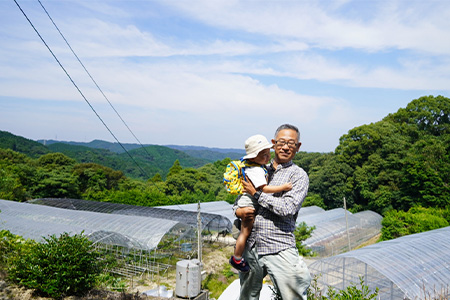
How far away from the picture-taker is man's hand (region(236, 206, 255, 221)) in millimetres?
2523

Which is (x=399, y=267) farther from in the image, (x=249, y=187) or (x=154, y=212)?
(x=154, y=212)

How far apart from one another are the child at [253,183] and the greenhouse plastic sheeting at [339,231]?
615 inches

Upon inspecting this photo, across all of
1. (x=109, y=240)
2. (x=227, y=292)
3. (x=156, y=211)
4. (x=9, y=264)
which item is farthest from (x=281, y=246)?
(x=156, y=211)

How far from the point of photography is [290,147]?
276 centimetres

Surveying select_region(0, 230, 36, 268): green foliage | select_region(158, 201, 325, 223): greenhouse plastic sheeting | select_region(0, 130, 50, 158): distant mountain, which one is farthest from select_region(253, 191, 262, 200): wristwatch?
select_region(0, 130, 50, 158): distant mountain

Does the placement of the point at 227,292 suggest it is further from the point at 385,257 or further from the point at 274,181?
the point at 385,257

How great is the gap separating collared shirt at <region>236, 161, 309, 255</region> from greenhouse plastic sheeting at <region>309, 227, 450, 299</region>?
8556mm

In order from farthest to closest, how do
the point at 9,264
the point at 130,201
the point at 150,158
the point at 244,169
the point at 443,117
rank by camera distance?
the point at 150,158 → the point at 443,117 → the point at 130,201 → the point at 9,264 → the point at 244,169

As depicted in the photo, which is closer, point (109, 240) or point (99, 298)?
point (99, 298)

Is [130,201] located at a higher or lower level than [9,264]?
lower

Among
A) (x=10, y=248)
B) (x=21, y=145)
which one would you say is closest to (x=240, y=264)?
(x=10, y=248)

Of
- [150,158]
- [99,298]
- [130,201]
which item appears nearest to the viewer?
[99,298]

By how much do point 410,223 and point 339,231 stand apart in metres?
4.17

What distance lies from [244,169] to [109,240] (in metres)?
13.4
